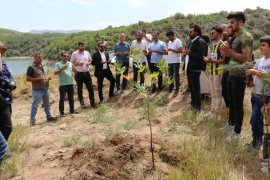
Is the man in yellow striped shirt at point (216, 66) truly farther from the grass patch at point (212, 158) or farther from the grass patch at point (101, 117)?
the grass patch at point (101, 117)

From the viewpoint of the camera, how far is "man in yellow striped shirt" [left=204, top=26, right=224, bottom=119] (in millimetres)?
6300

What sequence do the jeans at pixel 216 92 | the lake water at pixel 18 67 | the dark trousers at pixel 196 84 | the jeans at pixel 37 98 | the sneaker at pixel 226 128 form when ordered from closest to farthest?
1. the sneaker at pixel 226 128
2. the jeans at pixel 216 92
3. the dark trousers at pixel 196 84
4. the jeans at pixel 37 98
5. the lake water at pixel 18 67

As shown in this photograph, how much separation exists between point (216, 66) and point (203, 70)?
29.5 inches

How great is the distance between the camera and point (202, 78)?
8.14 metres

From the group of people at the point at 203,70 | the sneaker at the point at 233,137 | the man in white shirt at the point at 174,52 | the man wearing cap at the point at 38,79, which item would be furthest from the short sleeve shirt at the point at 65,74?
the sneaker at the point at 233,137

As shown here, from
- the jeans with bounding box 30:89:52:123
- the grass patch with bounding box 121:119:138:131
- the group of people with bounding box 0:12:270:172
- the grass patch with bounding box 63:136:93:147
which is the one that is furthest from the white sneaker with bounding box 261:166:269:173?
the jeans with bounding box 30:89:52:123

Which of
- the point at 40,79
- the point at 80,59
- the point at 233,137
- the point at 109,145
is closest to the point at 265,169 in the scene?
the point at 233,137

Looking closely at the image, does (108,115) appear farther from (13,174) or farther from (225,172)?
(225,172)

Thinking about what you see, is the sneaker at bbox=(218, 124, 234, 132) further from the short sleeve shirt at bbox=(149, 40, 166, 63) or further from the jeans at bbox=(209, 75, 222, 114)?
the short sleeve shirt at bbox=(149, 40, 166, 63)

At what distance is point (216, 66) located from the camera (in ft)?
21.1

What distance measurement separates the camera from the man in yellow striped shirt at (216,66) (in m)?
6.30

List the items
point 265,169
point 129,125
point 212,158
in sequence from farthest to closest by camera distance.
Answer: point 129,125
point 212,158
point 265,169

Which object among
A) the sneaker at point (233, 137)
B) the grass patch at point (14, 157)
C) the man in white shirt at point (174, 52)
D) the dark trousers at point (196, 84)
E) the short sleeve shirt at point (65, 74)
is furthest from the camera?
the man in white shirt at point (174, 52)

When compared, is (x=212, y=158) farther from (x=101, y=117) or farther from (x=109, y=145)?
(x=101, y=117)
